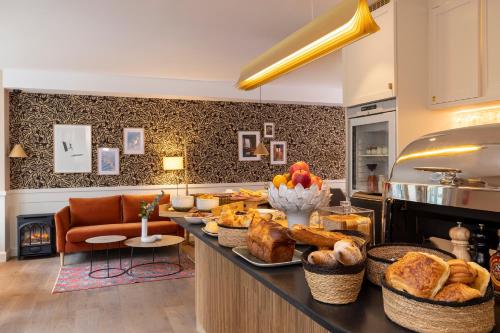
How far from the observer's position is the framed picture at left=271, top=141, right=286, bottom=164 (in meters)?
7.76

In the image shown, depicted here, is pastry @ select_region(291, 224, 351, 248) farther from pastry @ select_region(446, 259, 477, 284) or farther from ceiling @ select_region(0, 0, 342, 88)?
ceiling @ select_region(0, 0, 342, 88)

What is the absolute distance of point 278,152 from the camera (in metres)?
7.79

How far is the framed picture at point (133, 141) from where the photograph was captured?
22.5 feet

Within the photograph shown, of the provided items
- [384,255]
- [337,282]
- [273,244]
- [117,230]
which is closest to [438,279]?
[337,282]

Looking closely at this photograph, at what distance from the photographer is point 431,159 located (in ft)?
7.55

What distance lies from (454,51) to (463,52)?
0.09 metres

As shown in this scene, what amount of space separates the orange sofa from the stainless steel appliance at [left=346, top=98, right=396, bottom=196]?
3.36 m

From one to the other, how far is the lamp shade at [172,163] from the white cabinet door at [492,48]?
4878mm

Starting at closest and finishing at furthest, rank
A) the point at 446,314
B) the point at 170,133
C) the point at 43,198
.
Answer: the point at 446,314
the point at 43,198
the point at 170,133

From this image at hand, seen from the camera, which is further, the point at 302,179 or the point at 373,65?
the point at 373,65

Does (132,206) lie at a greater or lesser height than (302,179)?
lesser

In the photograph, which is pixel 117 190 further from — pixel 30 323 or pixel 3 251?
pixel 30 323

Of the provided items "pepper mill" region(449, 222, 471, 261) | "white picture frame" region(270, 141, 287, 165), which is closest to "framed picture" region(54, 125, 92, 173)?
"white picture frame" region(270, 141, 287, 165)

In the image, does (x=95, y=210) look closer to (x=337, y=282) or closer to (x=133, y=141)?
(x=133, y=141)
